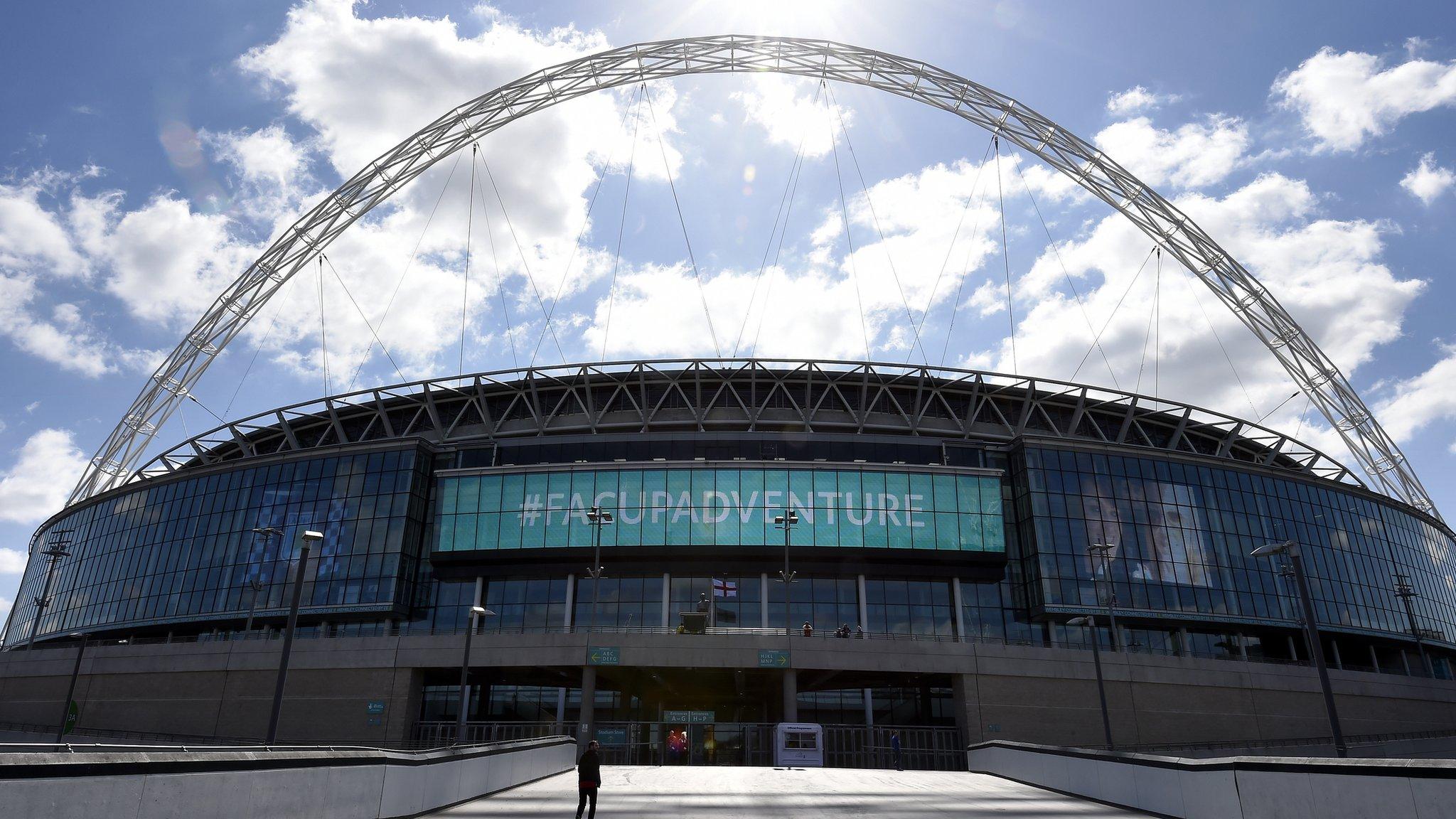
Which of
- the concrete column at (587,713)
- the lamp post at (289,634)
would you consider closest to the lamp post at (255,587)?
the concrete column at (587,713)

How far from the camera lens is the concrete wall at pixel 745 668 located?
152ft

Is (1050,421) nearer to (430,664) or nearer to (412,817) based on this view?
(430,664)

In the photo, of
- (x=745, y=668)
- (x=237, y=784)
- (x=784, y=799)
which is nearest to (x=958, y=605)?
(x=745, y=668)

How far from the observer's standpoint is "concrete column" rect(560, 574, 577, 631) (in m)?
59.7

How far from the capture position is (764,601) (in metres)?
59.3

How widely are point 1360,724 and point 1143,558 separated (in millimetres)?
14907

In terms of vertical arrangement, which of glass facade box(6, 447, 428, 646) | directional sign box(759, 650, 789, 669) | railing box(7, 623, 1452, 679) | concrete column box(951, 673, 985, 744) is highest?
glass facade box(6, 447, 428, 646)

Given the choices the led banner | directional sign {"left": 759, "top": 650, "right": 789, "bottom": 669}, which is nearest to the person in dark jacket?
directional sign {"left": 759, "top": 650, "right": 789, "bottom": 669}

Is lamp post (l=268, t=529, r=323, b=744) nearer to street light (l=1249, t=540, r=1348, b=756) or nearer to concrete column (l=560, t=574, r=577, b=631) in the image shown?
street light (l=1249, t=540, r=1348, b=756)

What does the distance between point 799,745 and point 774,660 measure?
7.49 metres

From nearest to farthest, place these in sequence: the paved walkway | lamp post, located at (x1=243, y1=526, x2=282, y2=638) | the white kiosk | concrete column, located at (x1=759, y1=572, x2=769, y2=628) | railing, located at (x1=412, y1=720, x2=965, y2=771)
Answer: the paved walkway → the white kiosk → railing, located at (x1=412, y1=720, x2=965, y2=771) → lamp post, located at (x1=243, y1=526, x2=282, y2=638) → concrete column, located at (x1=759, y1=572, x2=769, y2=628)

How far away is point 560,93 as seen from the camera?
Answer: 65.4 m

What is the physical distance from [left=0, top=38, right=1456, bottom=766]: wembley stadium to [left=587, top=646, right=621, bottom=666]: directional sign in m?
0.13

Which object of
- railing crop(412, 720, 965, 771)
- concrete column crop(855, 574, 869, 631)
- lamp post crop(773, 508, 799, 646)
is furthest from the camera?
concrete column crop(855, 574, 869, 631)
